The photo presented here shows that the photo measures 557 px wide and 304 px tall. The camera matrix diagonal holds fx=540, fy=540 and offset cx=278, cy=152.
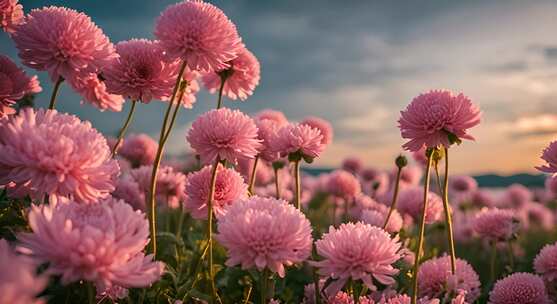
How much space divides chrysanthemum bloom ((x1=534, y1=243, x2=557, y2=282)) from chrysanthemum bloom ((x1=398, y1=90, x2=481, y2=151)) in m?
1.12

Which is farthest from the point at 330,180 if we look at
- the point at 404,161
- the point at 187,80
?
the point at 187,80

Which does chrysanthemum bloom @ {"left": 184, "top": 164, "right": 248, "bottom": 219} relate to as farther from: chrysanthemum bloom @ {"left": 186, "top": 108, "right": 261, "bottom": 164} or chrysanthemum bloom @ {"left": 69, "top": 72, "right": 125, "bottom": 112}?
chrysanthemum bloom @ {"left": 69, "top": 72, "right": 125, "bottom": 112}

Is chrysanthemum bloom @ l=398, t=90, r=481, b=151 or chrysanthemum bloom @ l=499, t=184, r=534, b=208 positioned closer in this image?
chrysanthemum bloom @ l=398, t=90, r=481, b=151

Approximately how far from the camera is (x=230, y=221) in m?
1.74

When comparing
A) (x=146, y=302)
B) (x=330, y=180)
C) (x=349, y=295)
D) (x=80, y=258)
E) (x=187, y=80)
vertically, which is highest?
(x=187, y=80)

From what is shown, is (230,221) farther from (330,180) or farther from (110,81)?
(330,180)

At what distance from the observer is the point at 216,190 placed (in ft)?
7.75

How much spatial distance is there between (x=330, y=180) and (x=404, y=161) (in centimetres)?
175

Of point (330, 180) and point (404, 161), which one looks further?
point (330, 180)

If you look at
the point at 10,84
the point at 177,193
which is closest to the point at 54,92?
the point at 10,84

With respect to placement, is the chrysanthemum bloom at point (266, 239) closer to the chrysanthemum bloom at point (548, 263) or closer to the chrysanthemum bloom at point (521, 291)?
the chrysanthemum bloom at point (521, 291)

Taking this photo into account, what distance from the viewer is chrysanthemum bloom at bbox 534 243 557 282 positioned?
111 inches

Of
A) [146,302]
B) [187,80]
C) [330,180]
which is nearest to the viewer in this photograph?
[146,302]

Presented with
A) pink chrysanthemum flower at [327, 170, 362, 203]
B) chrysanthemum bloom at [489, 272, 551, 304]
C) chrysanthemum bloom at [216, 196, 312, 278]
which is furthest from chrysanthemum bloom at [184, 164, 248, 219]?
pink chrysanthemum flower at [327, 170, 362, 203]
